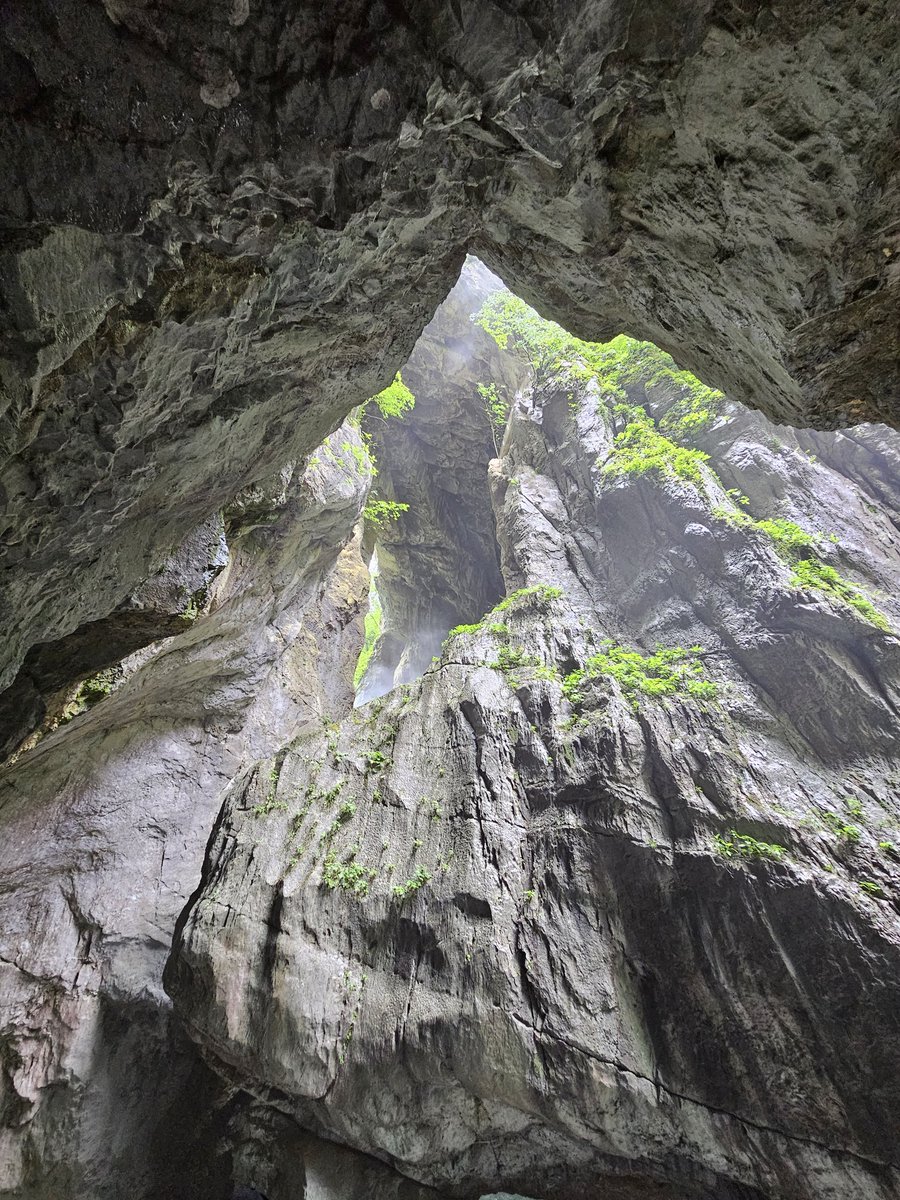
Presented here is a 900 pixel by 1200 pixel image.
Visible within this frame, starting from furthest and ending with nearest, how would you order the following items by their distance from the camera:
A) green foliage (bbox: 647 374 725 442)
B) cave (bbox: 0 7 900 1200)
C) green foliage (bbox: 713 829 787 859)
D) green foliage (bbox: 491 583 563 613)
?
green foliage (bbox: 647 374 725 442) → green foliage (bbox: 491 583 563 613) → green foliage (bbox: 713 829 787 859) → cave (bbox: 0 7 900 1200)

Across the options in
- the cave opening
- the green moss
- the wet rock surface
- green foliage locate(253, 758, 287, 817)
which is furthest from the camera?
the cave opening

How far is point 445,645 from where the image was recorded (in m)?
10.8

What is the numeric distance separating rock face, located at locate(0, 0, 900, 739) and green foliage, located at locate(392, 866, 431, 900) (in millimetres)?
4966

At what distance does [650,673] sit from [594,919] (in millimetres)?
4511

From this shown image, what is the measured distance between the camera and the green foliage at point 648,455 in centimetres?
1202

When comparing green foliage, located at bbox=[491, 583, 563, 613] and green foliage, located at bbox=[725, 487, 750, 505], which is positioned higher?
green foliage, located at bbox=[725, 487, 750, 505]

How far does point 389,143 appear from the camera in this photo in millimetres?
2574

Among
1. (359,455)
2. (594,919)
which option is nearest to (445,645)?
(359,455)

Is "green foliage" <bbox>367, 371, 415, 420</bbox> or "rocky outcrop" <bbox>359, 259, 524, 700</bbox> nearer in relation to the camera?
"green foliage" <bbox>367, 371, 415, 420</bbox>

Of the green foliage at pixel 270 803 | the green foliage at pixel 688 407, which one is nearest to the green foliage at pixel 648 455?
the green foliage at pixel 688 407

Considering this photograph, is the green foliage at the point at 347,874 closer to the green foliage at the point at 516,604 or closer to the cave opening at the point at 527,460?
the green foliage at the point at 516,604

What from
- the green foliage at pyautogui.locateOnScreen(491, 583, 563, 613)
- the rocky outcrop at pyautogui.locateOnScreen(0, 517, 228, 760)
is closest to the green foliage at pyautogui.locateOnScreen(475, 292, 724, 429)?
the green foliage at pyautogui.locateOnScreen(491, 583, 563, 613)

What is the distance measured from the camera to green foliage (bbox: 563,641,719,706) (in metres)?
8.66

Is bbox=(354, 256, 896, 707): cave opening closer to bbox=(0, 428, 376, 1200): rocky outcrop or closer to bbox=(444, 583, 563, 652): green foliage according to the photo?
bbox=(444, 583, 563, 652): green foliage
